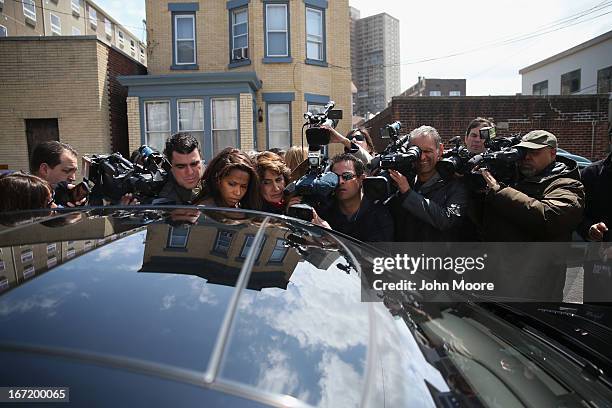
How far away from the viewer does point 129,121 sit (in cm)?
1275

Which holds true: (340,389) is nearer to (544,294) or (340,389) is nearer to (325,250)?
(325,250)

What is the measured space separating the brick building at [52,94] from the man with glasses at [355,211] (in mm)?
11487

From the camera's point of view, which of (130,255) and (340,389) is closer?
(340,389)

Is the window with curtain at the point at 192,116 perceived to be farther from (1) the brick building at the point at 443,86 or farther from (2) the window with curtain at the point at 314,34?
(1) the brick building at the point at 443,86

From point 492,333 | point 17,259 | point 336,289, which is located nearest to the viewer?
point 17,259

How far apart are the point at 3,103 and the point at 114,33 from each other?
1411 inches

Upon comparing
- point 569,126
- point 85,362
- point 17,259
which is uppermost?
point 569,126

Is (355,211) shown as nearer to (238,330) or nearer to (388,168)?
(388,168)

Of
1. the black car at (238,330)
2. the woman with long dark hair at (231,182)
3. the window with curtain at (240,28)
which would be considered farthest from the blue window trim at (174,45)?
the black car at (238,330)

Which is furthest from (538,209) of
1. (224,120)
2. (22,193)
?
(224,120)

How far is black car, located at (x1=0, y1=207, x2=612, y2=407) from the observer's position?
77cm

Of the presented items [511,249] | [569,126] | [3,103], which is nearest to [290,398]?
[511,249]

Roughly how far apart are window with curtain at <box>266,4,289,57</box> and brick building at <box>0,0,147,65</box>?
6.16 meters

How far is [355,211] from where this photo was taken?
2.75 m
